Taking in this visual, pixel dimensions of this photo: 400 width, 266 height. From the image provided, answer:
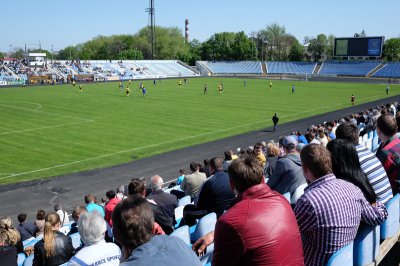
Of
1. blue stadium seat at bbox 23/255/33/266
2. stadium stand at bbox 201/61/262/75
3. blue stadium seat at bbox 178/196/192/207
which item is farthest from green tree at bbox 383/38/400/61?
blue stadium seat at bbox 23/255/33/266

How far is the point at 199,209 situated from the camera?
21.7 feet

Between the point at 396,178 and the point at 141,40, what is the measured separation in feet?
491

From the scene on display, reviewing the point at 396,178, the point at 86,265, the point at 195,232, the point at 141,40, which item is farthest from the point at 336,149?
the point at 141,40

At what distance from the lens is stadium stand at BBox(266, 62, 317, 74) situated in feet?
339

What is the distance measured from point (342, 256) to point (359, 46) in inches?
3750

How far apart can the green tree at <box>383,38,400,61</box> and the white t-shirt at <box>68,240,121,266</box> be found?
5129 inches

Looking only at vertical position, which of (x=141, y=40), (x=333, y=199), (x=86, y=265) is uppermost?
(x=141, y=40)

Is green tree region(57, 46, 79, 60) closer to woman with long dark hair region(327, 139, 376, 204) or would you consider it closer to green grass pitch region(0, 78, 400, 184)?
green grass pitch region(0, 78, 400, 184)

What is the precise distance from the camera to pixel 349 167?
4746 mm

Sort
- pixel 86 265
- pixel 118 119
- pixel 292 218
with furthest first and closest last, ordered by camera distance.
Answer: pixel 118 119
pixel 86 265
pixel 292 218

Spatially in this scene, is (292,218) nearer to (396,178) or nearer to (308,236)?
(308,236)

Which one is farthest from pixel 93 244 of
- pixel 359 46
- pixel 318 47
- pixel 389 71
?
pixel 318 47

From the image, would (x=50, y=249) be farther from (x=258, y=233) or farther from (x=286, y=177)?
(x=286, y=177)

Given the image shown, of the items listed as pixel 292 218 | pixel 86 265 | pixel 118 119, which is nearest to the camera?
pixel 292 218
